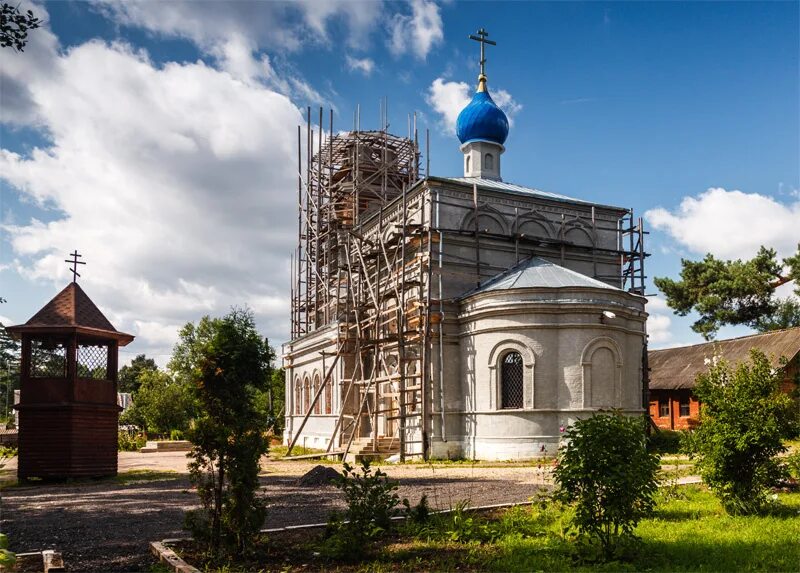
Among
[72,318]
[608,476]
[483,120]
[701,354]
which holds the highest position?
[483,120]

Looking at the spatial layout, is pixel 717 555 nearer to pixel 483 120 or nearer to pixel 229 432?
pixel 229 432

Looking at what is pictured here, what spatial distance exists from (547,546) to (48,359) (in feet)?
45.5

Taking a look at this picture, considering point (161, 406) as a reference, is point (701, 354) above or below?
above

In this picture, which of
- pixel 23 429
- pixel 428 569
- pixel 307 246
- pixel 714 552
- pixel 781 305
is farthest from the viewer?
pixel 781 305

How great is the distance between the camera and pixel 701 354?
114ft

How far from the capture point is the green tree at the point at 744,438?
9.87 metres

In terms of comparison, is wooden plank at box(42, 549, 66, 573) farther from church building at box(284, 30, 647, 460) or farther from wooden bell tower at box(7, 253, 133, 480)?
church building at box(284, 30, 647, 460)

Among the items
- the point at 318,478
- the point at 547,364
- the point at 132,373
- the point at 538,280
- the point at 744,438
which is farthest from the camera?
the point at 132,373

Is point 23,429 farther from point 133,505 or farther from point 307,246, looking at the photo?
point 307,246

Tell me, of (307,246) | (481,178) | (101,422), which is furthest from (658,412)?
(101,422)

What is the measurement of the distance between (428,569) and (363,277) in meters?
20.3

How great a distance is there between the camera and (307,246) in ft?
112

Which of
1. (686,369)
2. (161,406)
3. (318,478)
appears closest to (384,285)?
(318,478)

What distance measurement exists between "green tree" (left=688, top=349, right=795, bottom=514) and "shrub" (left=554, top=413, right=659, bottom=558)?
8.83ft
